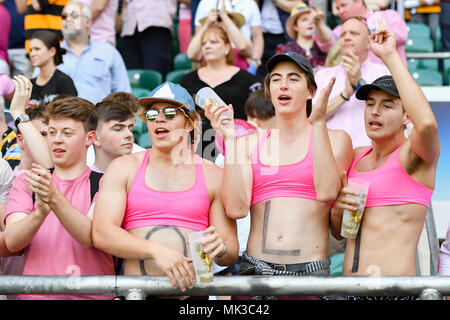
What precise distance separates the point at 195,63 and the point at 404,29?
2.00 meters

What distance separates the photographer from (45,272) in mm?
3502

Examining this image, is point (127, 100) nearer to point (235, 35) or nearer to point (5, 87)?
point (5, 87)

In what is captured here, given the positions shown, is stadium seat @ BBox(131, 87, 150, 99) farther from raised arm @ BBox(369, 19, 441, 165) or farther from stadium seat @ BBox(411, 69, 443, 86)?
raised arm @ BBox(369, 19, 441, 165)

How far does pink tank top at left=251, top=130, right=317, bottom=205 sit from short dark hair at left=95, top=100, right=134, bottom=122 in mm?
1189

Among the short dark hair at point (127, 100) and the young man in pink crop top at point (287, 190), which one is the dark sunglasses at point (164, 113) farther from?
Answer: the short dark hair at point (127, 100)

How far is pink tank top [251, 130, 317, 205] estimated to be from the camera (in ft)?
11.7

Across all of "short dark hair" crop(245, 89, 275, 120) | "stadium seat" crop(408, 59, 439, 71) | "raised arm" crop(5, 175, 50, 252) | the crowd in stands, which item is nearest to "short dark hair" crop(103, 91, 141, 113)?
the crowd in stands

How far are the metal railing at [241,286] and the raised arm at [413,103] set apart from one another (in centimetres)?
67

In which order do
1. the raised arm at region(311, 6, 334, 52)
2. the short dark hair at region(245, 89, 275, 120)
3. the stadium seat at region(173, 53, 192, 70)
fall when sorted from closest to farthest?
1. the short dark hair at region(245, 89, 275, 120)
2. the raised arm at region(311, 6, 334, 52)
3. the stadium seat at region(173, 53, 192, 70)

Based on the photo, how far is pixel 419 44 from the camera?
7781mm

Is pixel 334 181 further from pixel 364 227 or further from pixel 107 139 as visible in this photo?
pixel 107 139

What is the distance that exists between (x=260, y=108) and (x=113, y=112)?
1075 mm
